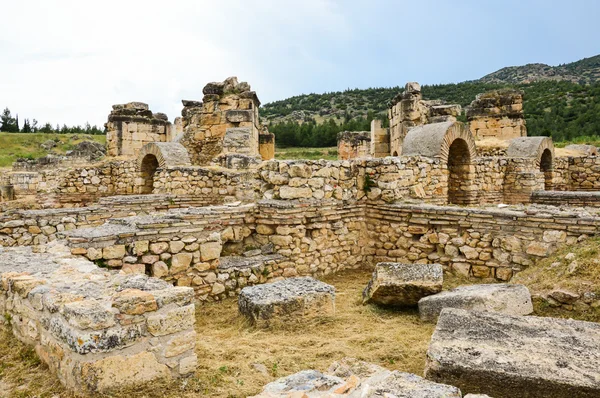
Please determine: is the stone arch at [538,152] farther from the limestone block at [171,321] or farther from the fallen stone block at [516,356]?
the limestone block at [171,321]

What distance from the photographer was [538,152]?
12.7 metres

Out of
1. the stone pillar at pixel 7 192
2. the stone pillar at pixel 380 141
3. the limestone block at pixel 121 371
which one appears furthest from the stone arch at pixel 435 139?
the stone pillar at pixel 7 192

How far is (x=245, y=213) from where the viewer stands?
20.7 feet

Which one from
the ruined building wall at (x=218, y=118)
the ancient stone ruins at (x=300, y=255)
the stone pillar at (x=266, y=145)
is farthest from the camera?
the stone pillar at (x=266, y=145)

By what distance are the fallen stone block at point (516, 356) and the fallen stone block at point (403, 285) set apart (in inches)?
48.1

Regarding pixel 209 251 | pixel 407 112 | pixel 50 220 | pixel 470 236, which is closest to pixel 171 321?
pixel 209 251

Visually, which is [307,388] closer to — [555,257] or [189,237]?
[189,237]

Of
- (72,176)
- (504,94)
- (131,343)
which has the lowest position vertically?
(131,343)

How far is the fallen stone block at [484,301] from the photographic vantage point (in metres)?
4.08

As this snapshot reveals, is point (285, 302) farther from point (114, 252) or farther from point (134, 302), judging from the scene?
point (114, 252)

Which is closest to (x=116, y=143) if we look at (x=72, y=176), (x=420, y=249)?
(x=72, y=176)

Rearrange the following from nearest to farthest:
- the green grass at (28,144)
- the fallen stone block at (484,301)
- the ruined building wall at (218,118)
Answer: the fallen stone block at (484,301) < the ruined building wall at (218,118) < the green grass at (28,144)

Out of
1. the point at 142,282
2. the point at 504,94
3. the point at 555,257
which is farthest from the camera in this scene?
the point at 504,94

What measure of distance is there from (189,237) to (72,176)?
974cm
